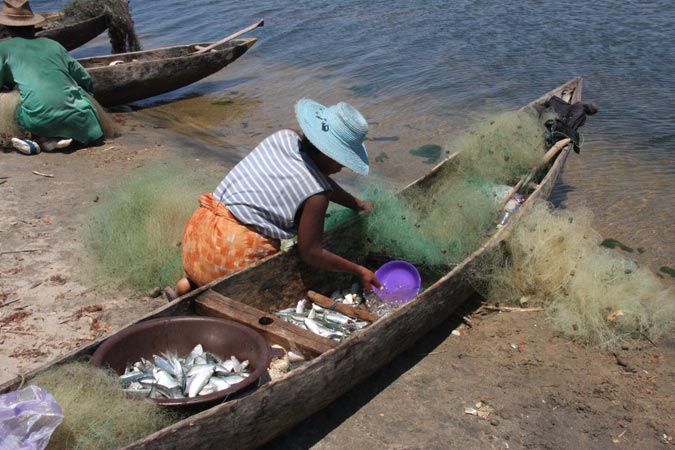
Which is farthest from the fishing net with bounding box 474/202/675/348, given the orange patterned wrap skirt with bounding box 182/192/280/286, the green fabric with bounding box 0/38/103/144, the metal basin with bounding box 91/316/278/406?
the green fabric with bounding box 0/38/103/144

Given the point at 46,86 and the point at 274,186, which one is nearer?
the point at 274,186

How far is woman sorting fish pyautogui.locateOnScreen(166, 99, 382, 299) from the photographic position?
385cm

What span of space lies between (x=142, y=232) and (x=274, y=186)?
1627 millimetres

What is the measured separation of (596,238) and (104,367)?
3927 mm

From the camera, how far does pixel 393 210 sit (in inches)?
194

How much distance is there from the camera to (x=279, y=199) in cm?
389

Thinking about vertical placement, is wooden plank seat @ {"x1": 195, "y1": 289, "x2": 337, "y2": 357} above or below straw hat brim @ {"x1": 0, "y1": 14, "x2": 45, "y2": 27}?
below

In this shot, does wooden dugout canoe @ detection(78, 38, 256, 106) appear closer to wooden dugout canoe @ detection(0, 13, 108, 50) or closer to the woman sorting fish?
wooden dugout canoe @ detection(0, 13, 108, 50)

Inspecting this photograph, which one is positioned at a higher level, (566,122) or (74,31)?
(74,31)

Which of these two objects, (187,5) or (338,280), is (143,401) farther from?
(187,5)

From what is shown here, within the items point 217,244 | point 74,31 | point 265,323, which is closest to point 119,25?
point 74,31

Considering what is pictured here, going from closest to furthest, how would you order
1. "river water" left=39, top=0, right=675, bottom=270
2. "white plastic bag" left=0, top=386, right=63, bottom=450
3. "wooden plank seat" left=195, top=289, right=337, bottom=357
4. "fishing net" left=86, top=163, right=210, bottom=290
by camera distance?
1. "white plastic bag" left=0, top=386, right=63, bottom=450
2. "wooden plank seat" left=195, top=289, right=337, bottom=357
3. "fishing net" left=86, top=163, right=210, bottom=290
4. "river water" left=39, top=0, right=675, bottom=270

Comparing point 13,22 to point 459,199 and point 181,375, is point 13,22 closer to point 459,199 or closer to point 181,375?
point 459,199

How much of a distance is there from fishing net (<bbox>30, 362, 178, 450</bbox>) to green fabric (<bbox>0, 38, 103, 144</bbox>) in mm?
5036
